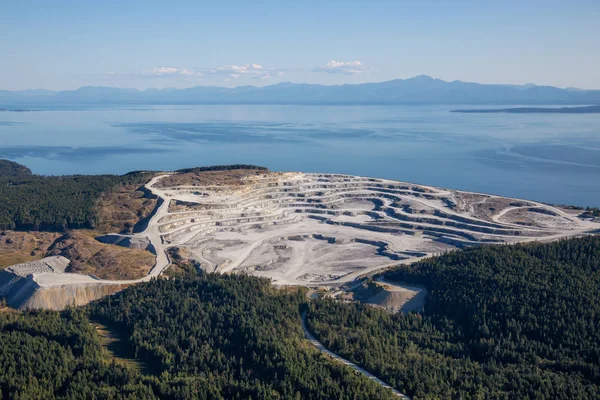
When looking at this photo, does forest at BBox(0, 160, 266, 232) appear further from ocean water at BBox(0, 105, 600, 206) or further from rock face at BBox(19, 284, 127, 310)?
ocean water at BBox(0, 105, 600, 206)

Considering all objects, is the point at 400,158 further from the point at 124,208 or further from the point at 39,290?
the point at 39,290

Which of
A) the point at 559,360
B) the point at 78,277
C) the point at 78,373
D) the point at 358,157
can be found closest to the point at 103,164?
the point at 358,157

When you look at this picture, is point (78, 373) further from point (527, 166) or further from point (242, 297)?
point (527, 166)

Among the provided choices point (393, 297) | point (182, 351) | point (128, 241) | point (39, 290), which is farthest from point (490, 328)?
point (128, 241)

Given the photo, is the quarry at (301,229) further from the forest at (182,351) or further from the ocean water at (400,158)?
the ocean water at (400,158)

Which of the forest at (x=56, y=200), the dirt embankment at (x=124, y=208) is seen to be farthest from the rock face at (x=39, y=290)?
the dirt embankment at (x=124, y=208)
